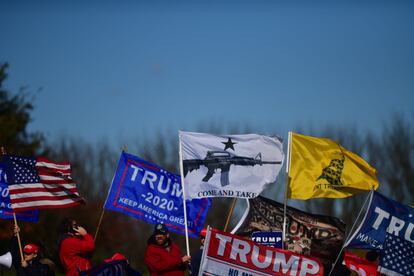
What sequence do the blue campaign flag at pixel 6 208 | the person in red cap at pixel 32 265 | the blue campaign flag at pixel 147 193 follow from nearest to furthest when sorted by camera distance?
the person in red cap at pixel 32 265
the blue campaign flag at pixel 6 208
the blue campaign flag at pixel 147 193

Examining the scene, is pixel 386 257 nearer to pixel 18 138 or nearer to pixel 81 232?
pixel 81 232

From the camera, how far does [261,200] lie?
16875 mm

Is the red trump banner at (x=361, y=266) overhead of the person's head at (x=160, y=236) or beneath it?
beneath

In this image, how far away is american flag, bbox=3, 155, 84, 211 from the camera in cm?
1569

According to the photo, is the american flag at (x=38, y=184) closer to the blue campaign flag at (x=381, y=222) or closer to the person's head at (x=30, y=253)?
the person's head at (x=30, y=253)

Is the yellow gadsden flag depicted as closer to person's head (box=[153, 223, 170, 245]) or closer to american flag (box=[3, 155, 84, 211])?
person's head (box=[153, 223, 170, 245])

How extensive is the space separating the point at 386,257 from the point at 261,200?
3.16 metres

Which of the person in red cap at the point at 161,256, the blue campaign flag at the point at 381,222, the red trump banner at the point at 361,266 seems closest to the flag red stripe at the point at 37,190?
the person in red cap at the point at 161,256

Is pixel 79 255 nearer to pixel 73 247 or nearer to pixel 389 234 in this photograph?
pixel 73 247

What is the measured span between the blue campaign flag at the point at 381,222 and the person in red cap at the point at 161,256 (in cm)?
298

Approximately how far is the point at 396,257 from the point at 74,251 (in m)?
5.26

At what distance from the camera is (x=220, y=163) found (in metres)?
16.2

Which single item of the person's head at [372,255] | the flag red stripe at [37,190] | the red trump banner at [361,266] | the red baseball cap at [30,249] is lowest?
the red trump banner at [361,266]

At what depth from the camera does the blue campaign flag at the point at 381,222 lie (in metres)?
14.9
